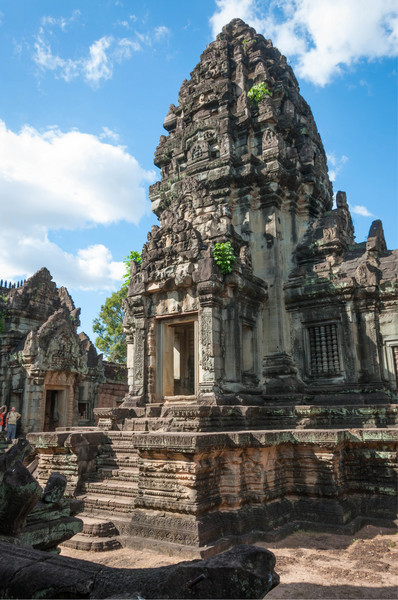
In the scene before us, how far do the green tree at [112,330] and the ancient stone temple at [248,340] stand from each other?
1736cm

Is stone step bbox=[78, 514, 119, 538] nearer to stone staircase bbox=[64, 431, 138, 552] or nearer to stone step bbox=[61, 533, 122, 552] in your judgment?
stone staircase bbox=[64, 431, 138, 552]

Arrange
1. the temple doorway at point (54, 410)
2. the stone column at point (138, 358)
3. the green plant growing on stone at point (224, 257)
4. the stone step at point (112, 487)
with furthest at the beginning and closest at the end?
1. the temple doorway at point (54, 410)
2. the stone column at point (138, 358)
3. the green plant growing on stone at point (224, 257)
4. the stone step at point (112, 487)

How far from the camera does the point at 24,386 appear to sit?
17.9 metres

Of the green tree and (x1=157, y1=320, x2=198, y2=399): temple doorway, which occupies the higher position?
the green tree

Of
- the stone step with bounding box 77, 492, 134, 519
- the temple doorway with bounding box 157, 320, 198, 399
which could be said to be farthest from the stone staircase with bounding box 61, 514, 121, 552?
the temple doorway with bounding box 157, 320, 198, 399

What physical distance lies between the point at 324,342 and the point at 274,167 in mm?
4933

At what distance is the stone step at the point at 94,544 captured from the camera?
6.35 metres

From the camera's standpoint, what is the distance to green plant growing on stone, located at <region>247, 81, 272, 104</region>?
13.7 metres

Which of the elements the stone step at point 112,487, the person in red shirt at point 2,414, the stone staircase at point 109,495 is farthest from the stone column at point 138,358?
the person in red shirt at point 2,414

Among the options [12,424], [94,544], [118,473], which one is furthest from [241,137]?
[12,424]

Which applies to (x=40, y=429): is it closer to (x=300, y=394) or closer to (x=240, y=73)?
(x=300, y=394)

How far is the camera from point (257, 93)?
13781 millimetres

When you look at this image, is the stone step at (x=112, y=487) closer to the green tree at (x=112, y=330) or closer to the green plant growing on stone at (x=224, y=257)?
the green plant growing on stone at (x=224, y=257)

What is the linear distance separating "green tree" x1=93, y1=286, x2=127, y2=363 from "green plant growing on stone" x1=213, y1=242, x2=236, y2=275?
2259cm
